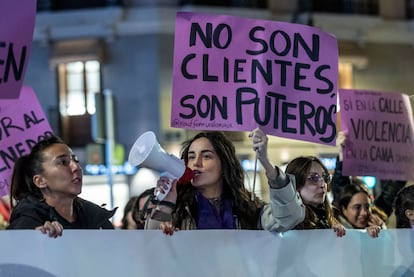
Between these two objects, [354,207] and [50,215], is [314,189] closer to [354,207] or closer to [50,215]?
[354,207]

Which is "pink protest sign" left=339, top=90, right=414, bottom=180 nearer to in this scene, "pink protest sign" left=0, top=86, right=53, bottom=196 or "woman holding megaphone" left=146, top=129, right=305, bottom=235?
"woman holding megaphone" left=146, top=129, right=305, bottom=235

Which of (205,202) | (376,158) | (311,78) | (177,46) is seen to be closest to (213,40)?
(177,46)

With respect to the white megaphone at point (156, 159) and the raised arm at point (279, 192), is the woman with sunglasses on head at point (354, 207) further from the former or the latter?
the white megaphone at point (156, 159)

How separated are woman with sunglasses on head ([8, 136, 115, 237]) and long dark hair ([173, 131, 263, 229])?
373mm

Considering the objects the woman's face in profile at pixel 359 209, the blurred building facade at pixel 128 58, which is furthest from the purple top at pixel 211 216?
the blurred building facade at pixel 128 58

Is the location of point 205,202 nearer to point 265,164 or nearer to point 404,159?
point 265,164

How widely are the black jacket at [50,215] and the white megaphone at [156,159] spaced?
1.24 feet

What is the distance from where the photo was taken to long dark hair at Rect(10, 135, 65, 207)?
4.08 m

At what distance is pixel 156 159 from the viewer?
3838 mm

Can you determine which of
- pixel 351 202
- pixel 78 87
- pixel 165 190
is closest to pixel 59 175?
pixel 165 190

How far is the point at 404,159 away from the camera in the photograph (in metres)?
5.73

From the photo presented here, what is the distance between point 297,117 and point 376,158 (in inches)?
58.8

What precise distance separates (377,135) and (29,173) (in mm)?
2504

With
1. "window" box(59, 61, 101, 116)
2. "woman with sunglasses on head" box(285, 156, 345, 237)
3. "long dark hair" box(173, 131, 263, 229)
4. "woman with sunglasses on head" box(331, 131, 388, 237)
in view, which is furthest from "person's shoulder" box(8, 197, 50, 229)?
"window" box(59, 61, 101, 116)
